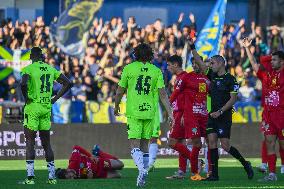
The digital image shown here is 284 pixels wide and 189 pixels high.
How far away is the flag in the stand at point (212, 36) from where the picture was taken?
3027cm

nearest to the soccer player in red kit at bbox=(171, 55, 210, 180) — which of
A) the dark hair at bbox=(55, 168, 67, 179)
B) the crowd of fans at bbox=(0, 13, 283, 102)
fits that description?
the dark hair at bbox=(55, 168, 67, 179)

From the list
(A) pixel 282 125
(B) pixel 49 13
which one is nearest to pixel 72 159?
(A) pixel 282 125

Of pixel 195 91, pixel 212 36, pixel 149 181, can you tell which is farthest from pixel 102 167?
pixel 212 36

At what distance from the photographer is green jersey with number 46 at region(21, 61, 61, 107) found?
62.3ft

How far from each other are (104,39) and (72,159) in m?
14.6

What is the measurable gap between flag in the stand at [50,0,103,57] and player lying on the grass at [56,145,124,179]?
11.6 metres

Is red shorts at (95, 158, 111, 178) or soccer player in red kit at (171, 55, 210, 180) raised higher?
soccer player in red kit at (171, 55, 210, 180)

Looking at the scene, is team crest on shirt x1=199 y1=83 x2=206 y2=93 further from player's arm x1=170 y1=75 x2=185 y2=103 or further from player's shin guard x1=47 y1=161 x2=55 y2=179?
player's shin guard x1=47 y1=161 x2=55 y2=179

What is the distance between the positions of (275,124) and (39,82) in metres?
4.35

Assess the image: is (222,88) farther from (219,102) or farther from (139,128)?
(139,128)

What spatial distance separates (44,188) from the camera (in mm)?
17875

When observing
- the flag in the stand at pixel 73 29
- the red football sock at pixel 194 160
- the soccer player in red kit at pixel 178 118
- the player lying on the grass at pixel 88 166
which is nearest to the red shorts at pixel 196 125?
the soccer player in red kit at pixel 178 118

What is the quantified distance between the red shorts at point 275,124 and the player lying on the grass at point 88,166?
2.84 meters

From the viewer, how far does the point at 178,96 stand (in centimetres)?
2145
